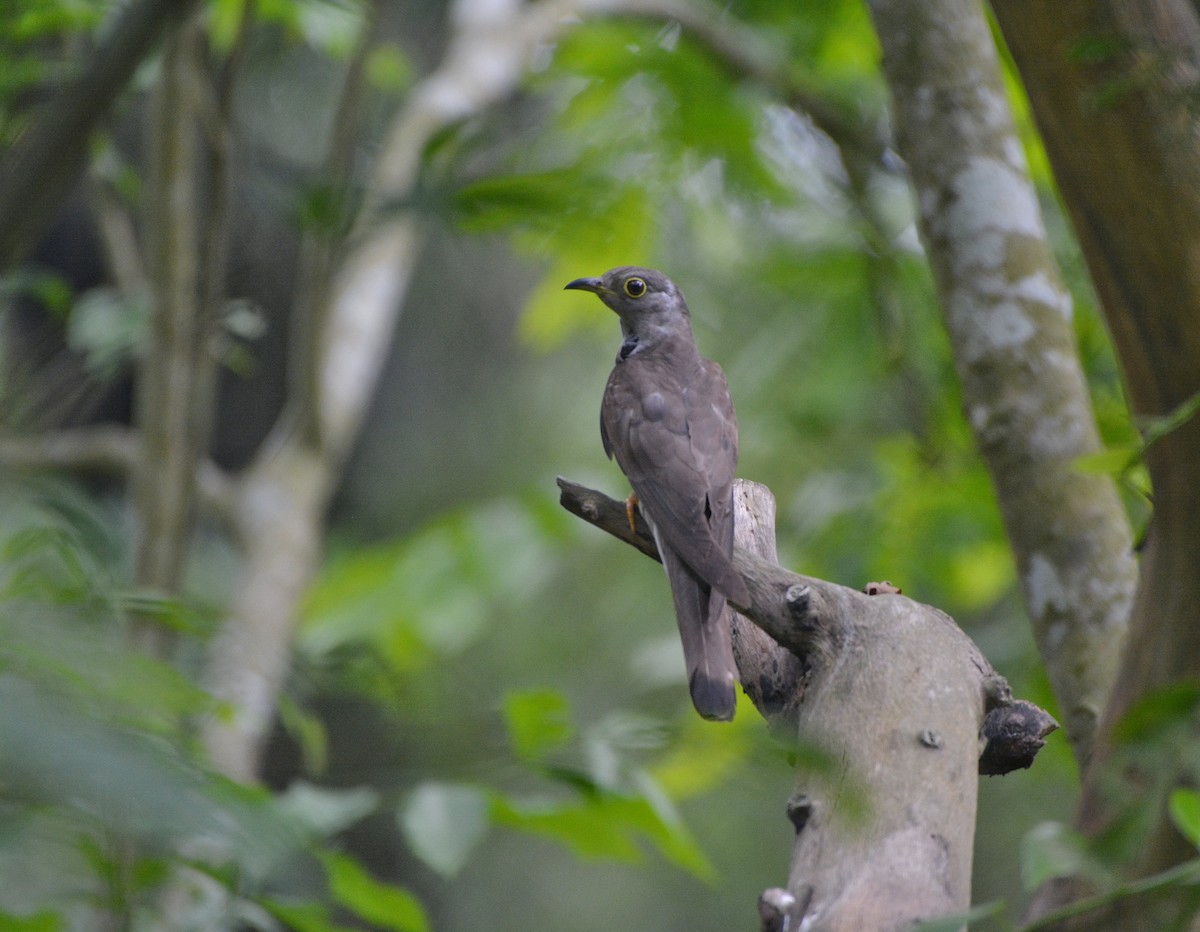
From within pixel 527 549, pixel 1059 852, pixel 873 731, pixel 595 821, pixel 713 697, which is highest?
pixel 1059 852

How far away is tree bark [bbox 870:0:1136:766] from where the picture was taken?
288cm

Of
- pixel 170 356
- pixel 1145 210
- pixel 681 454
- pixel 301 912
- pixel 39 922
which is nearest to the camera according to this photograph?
pixel 39 922

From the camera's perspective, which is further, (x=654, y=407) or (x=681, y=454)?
(x=654, y=407)

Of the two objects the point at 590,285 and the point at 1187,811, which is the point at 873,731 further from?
the point at 590,285

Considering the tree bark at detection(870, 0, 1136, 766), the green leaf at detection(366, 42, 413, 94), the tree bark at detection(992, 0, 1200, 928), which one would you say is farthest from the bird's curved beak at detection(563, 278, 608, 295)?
the green leaf at detection(366, 42, 413, 94)

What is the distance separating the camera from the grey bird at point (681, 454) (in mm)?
2201

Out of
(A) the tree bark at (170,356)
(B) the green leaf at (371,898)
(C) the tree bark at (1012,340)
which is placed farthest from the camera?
(A) the tree bark at (170,356)

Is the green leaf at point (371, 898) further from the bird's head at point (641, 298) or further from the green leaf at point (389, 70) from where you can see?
the green leaf at point (389, 70)

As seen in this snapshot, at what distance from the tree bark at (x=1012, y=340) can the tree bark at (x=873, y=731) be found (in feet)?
2.92

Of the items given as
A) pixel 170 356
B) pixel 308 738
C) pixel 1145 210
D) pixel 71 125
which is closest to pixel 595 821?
pixel 308 738

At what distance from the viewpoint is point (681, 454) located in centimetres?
294

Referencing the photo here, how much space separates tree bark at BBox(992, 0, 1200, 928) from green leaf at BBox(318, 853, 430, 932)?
1293 millimetres

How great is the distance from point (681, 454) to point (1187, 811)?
1.74 m

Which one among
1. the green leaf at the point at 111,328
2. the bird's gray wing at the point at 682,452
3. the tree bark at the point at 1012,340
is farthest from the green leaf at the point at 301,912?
the green leaf at the point at 111,328
